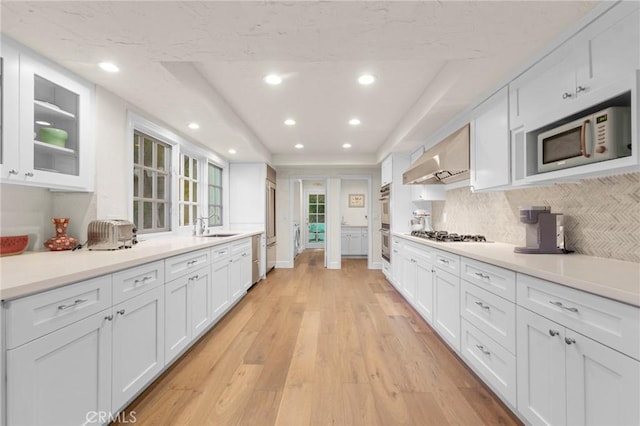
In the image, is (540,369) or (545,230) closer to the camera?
(540,369)

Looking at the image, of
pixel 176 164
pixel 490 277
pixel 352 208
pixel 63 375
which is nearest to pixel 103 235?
pixel 63 375

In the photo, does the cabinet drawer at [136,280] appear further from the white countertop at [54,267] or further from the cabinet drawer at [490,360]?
the cabinet drawer at [490,360]

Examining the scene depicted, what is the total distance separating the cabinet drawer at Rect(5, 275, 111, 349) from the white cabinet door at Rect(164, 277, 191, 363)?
1.95 feet

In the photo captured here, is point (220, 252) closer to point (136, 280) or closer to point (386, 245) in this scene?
point (136, 280)

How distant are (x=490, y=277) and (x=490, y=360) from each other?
53 centimetres

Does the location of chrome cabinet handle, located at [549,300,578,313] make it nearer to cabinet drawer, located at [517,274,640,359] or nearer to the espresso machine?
cabinet drawer, located at [517,274,640,359]

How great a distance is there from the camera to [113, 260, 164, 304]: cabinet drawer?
58.6 inches

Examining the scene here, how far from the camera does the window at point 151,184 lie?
275 cm

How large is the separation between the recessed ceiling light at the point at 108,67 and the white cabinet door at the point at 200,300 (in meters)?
1.60

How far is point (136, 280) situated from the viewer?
5.37 ft

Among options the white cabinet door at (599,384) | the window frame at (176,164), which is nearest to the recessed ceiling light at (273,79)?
the window frame at (176,164)

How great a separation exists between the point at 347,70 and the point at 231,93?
122 centimetres

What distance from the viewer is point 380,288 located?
4.43 m

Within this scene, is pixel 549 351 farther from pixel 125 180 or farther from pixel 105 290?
pixel 125 180
